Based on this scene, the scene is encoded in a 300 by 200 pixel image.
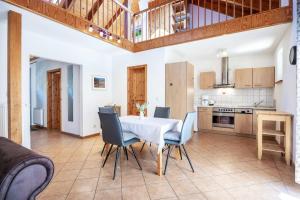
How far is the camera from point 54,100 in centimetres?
588

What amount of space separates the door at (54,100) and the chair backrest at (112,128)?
157 inches

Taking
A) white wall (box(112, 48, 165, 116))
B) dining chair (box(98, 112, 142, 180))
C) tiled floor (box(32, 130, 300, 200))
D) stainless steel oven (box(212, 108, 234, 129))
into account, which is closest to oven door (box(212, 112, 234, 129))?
stainless steel oven (box(212, 108, 234, 129))

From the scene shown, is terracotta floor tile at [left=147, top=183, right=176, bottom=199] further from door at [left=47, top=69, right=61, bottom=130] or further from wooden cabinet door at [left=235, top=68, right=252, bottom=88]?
door at [left=47, top=69, right=61, bottom=130]

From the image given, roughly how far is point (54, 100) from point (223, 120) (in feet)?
18.3

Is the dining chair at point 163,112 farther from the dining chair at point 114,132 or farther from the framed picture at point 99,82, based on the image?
the framed picture at point 99,82

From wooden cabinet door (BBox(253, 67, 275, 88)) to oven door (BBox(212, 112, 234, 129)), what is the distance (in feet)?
3.62

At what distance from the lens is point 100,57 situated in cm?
515

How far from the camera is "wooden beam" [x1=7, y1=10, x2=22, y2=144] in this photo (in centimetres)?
253

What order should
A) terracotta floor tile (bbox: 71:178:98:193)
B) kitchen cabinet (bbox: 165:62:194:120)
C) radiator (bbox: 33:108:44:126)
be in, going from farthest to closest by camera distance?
radiator (bbox: 33:108:44:126) < kitchen cabinet (bbox: 165:62:194:120) < terracotta floor tile (bbox: 71:178:98:193)

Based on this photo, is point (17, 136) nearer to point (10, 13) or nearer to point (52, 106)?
point (10, 13)

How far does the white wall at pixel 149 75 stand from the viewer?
15.0 feet

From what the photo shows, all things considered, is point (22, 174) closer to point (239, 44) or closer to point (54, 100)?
point (239, 44)

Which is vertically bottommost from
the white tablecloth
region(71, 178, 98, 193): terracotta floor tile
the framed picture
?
region(71, 178, 98, 193): terracotta floor tile

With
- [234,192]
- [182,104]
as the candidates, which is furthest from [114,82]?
[234,192]
